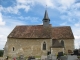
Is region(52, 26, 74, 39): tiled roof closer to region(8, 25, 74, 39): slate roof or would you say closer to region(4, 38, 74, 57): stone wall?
region(8, 25, 74, 39): slate roof

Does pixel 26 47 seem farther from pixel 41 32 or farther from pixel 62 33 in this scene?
pixel 62 33

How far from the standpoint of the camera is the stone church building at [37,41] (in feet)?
136

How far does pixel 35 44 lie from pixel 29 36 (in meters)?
2.49

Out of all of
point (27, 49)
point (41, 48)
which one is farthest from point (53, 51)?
point (27, 49)

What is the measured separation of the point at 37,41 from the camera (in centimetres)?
4175

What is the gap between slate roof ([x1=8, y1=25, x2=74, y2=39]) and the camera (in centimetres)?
4206

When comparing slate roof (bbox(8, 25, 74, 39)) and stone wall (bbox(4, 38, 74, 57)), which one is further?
slate roof (bbox(8, 25, 74, 39))

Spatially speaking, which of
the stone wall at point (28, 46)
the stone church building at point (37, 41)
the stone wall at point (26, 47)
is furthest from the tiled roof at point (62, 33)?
the stone wall at point (26, 47)

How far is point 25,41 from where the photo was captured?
1665 inches

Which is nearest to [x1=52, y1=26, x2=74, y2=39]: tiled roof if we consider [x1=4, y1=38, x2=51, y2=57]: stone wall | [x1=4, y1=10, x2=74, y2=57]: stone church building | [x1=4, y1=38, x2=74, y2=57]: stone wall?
[x1=4, y1=10, x2=74, y2=57]: stone church building

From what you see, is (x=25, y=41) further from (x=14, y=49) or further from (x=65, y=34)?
(x=65, y=34)

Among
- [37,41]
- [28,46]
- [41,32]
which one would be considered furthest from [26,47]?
[41,32]

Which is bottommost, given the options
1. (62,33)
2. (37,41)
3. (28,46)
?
(28,46)

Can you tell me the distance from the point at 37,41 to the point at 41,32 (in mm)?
2646
